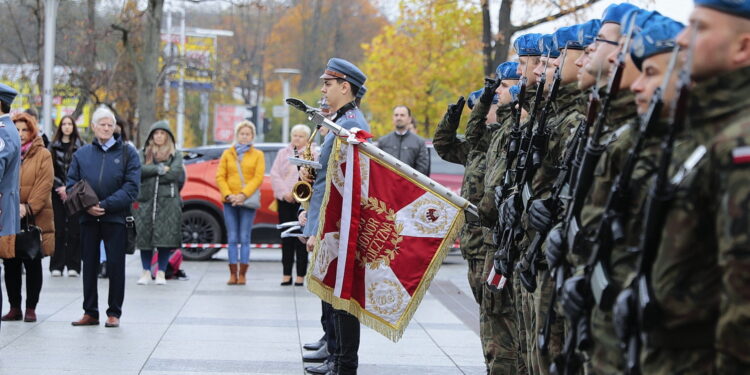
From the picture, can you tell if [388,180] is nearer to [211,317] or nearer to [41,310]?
[211,317]

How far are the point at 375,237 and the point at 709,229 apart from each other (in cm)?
398

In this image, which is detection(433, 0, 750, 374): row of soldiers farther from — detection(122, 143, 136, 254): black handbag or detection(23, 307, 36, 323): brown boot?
detection(23, 307, 36, 323): brown boot

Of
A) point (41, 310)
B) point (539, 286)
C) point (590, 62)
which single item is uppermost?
point (590, 62)

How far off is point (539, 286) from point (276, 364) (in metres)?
3.53

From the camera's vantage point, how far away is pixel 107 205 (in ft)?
30.1

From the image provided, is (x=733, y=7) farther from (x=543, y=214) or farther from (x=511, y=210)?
(x=511, y=210)

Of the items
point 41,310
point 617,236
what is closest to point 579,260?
point 617,236

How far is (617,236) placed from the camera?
3.35 m

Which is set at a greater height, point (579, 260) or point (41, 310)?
point (579, 260)

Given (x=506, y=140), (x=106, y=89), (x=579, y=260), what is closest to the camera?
(x=579, y=260)

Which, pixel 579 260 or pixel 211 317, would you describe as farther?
pixel 211 317

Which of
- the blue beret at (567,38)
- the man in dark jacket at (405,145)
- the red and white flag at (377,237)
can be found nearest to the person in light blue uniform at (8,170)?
the red and white flag at (377,237)

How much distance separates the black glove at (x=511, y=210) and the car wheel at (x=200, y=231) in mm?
11277

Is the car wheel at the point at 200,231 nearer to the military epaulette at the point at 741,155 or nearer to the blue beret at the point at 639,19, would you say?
the blue beret at the point at 639,19
